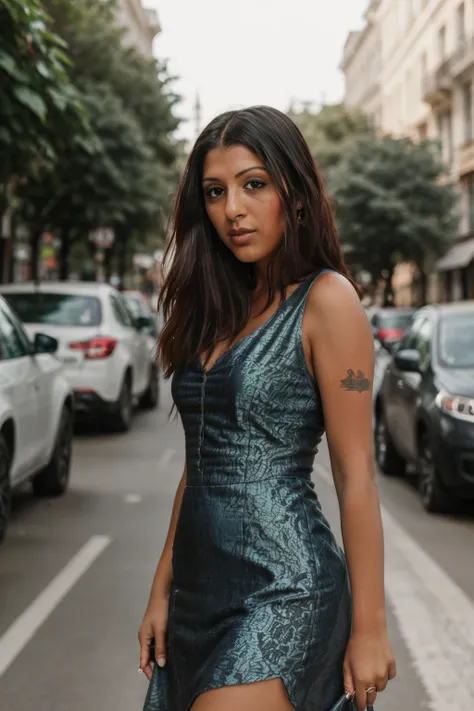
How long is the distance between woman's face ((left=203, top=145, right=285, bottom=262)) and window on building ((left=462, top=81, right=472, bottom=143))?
44856mm

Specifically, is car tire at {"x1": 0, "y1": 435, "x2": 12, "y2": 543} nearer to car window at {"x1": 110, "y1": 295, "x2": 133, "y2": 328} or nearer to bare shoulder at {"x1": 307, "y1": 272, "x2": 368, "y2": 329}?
bare shoulder at {"x1": 307, "y1": 272, "x2": 368, "y2": 329}

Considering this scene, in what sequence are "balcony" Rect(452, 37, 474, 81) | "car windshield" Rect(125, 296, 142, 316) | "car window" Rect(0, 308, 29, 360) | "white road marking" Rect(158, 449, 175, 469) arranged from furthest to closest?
"balcony" Rect(452, 37, 474, 81) < "car windshield" Rect(125, 296, 142, 316) < "white road marking" Rect(158, 449, 175, 469) < "car window" Rect(0, 308, 29, 360)

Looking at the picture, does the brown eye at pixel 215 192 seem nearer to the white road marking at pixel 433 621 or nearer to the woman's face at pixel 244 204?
the woman's face at pixel 244 204

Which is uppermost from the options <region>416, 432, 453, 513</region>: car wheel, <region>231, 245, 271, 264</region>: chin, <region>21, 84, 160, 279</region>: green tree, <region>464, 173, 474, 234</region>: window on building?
<region>464, 173, 474, 234</region>: window on building

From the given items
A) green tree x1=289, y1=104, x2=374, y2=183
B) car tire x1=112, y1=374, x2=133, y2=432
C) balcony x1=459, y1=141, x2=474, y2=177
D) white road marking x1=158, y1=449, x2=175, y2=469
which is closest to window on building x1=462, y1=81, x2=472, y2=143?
balcony x1=459, y1=141, x2=474, y2=177

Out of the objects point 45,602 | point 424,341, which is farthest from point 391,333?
point 45,602

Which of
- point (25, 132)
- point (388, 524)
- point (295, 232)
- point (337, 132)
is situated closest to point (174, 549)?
point (295, 232)

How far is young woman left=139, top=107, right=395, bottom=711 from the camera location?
85.0 inches

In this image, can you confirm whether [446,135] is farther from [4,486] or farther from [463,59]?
[4,486]

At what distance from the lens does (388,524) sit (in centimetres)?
818

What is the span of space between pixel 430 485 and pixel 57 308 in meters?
6.10

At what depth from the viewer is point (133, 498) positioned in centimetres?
938

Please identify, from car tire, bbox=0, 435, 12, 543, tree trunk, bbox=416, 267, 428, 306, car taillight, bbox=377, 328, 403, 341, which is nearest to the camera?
car tire, bbox=0, 435, 12, 543

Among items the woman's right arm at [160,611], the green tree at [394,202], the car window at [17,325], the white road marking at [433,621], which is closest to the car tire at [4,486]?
the car window at [17,325]
